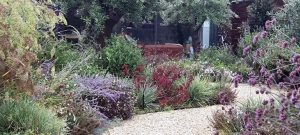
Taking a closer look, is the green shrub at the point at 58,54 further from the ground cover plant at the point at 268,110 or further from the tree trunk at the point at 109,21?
the ground cover plant at the point at 268,110

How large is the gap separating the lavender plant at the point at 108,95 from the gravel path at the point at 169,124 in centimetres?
20

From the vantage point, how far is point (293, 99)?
108 inches

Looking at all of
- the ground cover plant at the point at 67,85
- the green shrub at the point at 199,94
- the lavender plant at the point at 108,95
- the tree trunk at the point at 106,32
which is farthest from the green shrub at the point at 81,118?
the tree trunk at the point at 106,32

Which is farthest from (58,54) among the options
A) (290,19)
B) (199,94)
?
(290,19)

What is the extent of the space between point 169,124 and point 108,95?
3.19 feet

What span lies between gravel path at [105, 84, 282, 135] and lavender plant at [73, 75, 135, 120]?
204 millimetres

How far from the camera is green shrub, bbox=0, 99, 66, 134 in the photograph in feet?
11.5

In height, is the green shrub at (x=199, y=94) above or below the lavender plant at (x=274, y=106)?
below

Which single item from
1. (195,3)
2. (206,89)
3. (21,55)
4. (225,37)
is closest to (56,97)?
(21,55)

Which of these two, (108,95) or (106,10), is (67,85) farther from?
(106,10)

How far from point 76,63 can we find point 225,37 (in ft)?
33.9

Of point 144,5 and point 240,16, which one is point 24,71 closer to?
point 144,5

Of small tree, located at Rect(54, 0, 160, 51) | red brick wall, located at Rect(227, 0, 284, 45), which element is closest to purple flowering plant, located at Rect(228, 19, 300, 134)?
small tree, located at Rect(54, 0, 160, 51)

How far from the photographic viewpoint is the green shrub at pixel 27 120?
138 inches
